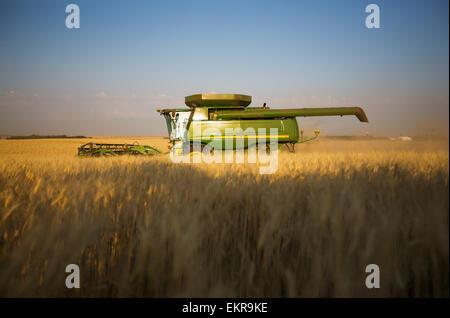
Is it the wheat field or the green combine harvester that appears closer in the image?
the wheat field

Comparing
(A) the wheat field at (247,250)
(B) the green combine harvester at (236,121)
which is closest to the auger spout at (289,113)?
(B) the green combine harvester at (236,121)

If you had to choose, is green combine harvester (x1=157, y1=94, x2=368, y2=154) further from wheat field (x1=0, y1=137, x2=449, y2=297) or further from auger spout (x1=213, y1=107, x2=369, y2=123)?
wheat field (x1=0, y1=137, x2=449, y2=297)

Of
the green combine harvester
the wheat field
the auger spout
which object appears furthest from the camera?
the green combine harvester

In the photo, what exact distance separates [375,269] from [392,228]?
0.22 m

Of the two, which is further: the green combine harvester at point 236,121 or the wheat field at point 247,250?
the green combine harvester at point 236,121

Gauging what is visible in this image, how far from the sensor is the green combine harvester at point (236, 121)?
7.66 m

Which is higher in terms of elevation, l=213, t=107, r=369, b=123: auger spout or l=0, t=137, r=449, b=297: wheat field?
l=213, t=107, r=369, b=123: auger spout

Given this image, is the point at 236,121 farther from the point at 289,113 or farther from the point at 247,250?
the point at 247,250

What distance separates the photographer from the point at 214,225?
4.77ft

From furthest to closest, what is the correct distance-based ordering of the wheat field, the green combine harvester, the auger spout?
1. the green combine harvester
2. the auger spout
3. the wheat field

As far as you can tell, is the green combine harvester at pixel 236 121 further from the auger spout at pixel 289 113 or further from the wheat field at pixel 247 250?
the wheat field at pixel 247 250

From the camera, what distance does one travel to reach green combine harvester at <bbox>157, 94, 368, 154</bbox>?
7.66 metres

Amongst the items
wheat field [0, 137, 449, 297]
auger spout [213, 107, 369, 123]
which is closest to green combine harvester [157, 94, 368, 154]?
auger spout [213, 107, 369, 123]
